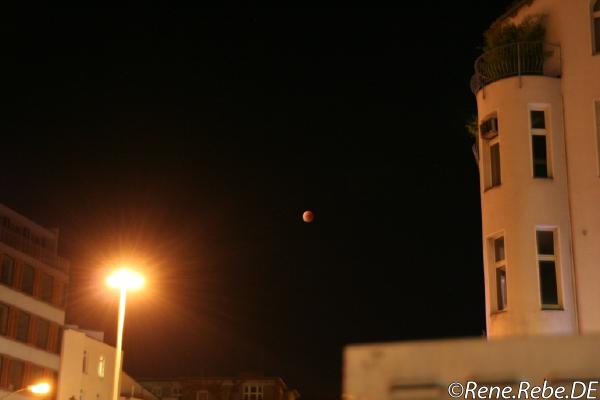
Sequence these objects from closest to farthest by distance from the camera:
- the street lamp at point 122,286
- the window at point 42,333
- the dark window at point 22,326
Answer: the street lamp at point 122,286, the dark window at point 22,326, the window at point 42,333

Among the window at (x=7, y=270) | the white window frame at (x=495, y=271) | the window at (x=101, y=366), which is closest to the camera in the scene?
the white window frame at (x=495, y=271)

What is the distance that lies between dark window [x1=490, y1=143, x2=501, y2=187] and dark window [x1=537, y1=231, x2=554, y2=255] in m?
1.69

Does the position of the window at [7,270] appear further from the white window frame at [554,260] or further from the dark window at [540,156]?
the white window frame at [554,260]

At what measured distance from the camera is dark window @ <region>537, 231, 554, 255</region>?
843 inches

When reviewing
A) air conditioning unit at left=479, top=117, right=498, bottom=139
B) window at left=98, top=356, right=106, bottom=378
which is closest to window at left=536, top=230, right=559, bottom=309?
air conditioning unit at left=479, top=117, right=498, bottom=139

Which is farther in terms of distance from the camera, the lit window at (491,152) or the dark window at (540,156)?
the lit window at (491,152)

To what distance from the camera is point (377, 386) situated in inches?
271

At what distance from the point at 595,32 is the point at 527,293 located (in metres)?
6.19

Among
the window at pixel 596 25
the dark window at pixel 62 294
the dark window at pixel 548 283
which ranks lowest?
the dark window at pixel 548 283

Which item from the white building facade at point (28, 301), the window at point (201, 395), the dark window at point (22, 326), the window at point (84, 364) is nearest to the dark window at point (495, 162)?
the white building facade at point (28, 301)

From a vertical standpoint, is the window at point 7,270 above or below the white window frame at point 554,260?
above

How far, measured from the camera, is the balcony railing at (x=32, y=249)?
7361 cm

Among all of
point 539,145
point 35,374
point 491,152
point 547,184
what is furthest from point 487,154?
point 35,374

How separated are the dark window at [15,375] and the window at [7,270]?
6050mm
